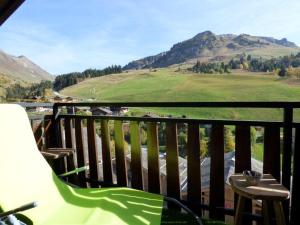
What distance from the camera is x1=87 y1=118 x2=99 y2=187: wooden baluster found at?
12.5ft

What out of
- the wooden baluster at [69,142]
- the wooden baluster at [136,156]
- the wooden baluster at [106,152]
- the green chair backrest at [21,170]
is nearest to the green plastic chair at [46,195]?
the green chair backrest at [21,170]

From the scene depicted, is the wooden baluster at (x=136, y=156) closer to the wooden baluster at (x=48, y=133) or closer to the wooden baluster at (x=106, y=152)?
the wooden baluster at (x=106, y=152)

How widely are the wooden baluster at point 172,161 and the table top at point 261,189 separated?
0.83 m

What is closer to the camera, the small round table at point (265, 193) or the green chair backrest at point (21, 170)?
the small round table at point (265, 193)

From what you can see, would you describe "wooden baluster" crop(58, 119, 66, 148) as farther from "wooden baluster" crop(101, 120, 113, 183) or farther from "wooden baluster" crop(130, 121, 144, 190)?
"wooden baluster" crop(130, 121, 144, 190)

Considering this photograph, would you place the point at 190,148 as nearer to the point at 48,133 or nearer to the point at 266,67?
the point at 48,133

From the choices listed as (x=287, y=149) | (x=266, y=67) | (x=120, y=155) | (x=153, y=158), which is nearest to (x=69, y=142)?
(x=120, y=155)

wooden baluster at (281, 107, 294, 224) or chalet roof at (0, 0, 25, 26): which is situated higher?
chalet roof at (0, 0, 25, 26)

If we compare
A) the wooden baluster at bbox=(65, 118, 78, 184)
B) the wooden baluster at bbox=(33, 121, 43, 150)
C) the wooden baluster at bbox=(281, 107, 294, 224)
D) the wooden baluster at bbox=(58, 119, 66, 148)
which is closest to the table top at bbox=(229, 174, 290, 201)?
the wooden baluster at bbox=(281, 107, 294, 224)

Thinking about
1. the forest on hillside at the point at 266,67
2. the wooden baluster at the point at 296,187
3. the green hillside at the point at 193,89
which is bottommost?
the green hillside at the point at 193,89

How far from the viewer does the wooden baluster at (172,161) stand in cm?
314

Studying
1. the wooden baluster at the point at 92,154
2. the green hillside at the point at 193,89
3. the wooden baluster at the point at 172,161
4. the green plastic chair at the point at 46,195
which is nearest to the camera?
the green plastic chair at the point at 46,195

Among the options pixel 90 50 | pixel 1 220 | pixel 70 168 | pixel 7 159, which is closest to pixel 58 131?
pixel 70 168

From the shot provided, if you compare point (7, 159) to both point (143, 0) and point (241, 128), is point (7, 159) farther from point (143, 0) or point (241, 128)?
point (143, 0)
